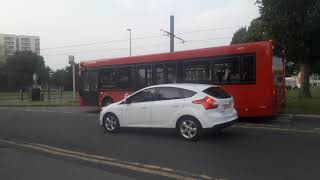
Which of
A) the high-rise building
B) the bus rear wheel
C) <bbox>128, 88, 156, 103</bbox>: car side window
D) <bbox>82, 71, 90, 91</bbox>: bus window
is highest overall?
the high-rise building

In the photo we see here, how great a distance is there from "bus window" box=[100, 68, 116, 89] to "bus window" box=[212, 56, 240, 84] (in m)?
5.94

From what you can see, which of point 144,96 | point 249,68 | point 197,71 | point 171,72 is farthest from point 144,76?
point 144,96

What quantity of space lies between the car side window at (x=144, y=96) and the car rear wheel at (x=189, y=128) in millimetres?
1306

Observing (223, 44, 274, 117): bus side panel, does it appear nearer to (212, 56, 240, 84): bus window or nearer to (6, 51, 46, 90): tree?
(212, 56, 240, 84): bus window

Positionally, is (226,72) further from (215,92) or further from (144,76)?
(215,92)

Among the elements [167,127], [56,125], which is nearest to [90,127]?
[56,125]

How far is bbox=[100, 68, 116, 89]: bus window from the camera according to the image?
21031 mm

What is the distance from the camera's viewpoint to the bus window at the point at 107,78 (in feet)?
69.0

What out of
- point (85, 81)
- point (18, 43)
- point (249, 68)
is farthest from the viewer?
point (18, 43)

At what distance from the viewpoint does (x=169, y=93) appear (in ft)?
41.0

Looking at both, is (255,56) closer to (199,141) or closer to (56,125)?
(199,141)

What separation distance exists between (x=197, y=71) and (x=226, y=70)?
126 centimetres

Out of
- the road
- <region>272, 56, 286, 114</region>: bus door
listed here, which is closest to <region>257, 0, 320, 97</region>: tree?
<region>272, 56, 286, 114</region>: bus door

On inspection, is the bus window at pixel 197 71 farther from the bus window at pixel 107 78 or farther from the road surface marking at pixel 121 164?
the road surface marking at pixel 121 164
